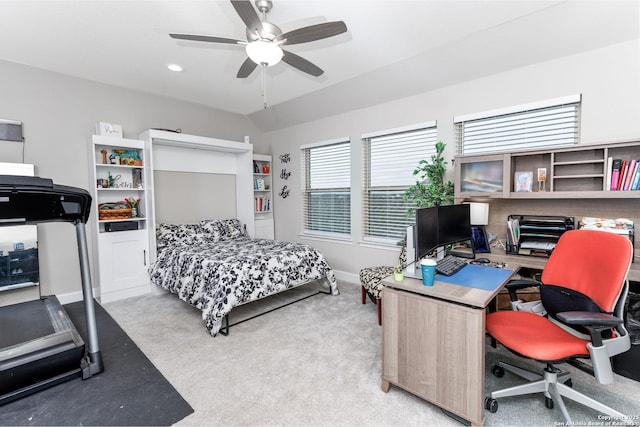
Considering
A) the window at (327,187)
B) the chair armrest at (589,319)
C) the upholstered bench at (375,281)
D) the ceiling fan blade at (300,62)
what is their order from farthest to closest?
1. the window at (327,187)
2. the upholstered bench at (375,281)
3. the ceiling fan blade at (300,62)
4. the chair armrest at (589,319)

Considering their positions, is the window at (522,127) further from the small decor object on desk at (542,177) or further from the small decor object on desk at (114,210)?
the small decor object on desk at (114,210)

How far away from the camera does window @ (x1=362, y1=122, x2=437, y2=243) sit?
3.75 m

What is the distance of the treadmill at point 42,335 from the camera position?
6.28 ft

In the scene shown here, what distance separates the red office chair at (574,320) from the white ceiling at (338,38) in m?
1.77

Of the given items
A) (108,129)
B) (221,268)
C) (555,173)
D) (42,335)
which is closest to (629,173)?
(555,173)

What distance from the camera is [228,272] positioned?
9.50ft

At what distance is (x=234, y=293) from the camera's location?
9.39 feet

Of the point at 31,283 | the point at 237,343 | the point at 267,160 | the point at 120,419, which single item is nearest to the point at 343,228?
the point at 267,160

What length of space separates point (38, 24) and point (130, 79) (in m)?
1.18

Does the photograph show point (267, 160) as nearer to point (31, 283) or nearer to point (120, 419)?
point (31, 283)

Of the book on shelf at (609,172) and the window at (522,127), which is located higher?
the window at (522,127)

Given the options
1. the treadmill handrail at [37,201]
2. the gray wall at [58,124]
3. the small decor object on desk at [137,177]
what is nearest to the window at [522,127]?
the treadmill handrail at [37,201]

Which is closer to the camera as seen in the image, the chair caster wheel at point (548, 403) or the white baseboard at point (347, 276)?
the chair caster wheel at point (548, 403)

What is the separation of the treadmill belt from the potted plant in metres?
3.65
